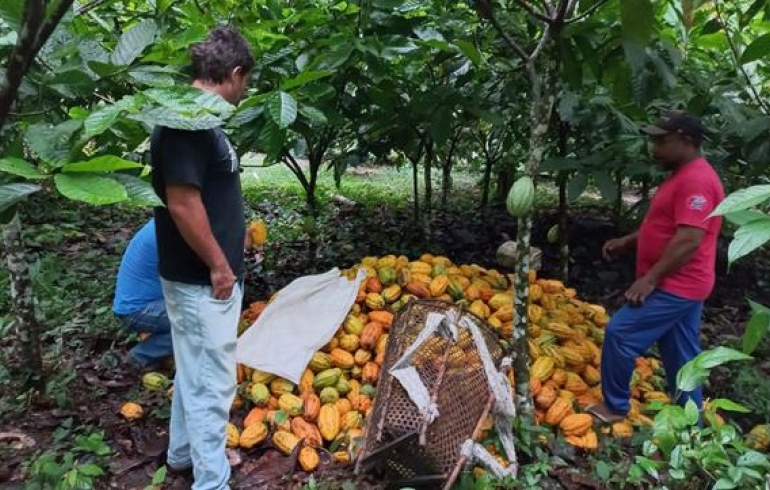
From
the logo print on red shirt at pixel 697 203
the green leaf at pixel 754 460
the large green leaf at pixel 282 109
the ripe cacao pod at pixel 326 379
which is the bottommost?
the ripe cacao pod at pixel 326 379

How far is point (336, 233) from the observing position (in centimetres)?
483

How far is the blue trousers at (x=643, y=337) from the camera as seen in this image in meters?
2.31

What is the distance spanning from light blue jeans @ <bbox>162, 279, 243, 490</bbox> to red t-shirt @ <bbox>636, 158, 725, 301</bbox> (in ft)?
5.43

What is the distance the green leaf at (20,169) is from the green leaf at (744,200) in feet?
3.19

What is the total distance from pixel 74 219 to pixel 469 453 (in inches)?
171

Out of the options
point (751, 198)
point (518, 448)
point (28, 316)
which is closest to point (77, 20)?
point (28, 316)

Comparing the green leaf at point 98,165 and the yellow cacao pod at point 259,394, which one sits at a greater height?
the green leaf at point 98,165

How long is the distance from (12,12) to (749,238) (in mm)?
1198

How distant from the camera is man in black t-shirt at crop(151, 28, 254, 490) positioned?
1699mm

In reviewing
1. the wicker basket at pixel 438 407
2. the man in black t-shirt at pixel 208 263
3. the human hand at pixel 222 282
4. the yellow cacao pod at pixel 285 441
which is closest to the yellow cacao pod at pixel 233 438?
the yellow cacao pod at pixel 285 441

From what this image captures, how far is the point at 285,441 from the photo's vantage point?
2129mm

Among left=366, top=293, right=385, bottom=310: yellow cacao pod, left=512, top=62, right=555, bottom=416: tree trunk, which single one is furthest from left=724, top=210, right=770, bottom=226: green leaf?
left=366, top=293, right=385, bottom=310: yellow cacao pod

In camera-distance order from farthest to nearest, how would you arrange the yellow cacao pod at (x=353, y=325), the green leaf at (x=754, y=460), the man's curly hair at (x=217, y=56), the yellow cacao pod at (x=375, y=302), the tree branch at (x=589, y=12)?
the yellow cacao pod at (x=375, y=302) → the yellow cacao pod at (x=353, y=325) → the tree branch at (x=589, y=12) → the man's curly hair at (x=217, y=56) → the green leaf at (x=754, y=460)

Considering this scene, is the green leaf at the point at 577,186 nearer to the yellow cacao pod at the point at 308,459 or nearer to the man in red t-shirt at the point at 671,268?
the man in red t-shirt at the point at 671,268
